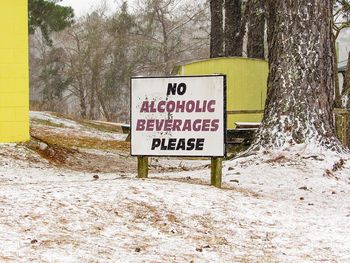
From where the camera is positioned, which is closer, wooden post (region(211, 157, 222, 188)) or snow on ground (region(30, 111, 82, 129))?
wooden post (region(211, 157, 222, 188))

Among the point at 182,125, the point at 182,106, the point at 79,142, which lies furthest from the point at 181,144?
the point at 79,142

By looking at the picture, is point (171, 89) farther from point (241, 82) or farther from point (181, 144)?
point (241, 82)

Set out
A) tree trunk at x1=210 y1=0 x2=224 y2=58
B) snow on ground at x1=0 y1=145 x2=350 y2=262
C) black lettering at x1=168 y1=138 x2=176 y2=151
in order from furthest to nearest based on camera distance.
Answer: tree trunk at x1=210 y1=0 x2=224 y2=58 < black lettering at x1=168 y1=138 x2=176 y2=151 < snow on ground at x1=0 y1=145 x2=350 y2=262

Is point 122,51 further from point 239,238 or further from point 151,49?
point 239,238

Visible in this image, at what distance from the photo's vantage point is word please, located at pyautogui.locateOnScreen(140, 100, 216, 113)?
7844mm

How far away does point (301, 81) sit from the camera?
33.2ft

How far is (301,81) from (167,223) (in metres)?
5.08

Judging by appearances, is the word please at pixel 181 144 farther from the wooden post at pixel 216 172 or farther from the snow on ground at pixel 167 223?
the snow on ground at pixel 167 223

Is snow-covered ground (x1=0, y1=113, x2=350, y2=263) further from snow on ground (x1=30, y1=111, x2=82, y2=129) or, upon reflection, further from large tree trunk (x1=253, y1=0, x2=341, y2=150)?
snow on ground (x1=30, y1=111, x2=82, y2=129)

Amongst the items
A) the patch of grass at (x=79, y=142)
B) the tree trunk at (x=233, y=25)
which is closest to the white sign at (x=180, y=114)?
the patch of grass at (x=79, y=142)

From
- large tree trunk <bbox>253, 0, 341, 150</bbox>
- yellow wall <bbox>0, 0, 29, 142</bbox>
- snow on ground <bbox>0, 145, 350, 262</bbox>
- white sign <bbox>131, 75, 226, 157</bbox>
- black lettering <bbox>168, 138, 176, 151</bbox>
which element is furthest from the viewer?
yellow wall <bbox>0, 0, 29, 142</bbox>

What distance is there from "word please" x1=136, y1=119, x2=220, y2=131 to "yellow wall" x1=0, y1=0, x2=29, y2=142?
403 cm

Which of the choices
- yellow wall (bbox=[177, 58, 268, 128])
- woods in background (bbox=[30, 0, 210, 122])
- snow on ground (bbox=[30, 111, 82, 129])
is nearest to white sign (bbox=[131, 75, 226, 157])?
yellow wall (bbox=[177, 58, 268, 128])

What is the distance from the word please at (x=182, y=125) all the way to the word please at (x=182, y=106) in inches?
5.6
